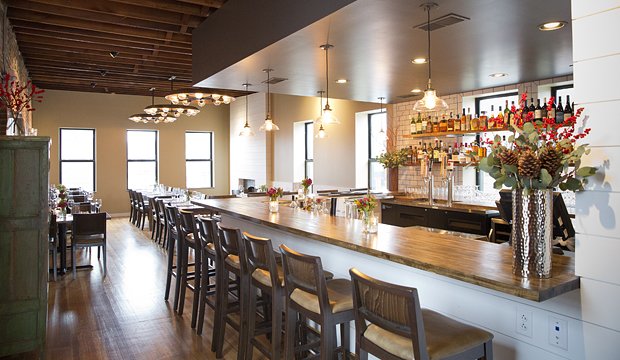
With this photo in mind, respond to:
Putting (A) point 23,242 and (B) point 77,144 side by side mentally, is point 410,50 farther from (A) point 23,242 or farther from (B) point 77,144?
(B) point 77,144

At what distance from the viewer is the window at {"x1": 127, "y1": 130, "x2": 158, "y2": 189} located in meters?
12.7

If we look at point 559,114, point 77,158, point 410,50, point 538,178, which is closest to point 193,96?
point 410,50

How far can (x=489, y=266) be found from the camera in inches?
76.9

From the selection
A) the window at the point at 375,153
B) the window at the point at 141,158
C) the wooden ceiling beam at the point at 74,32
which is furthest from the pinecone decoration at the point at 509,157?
the window at the point at 141,158

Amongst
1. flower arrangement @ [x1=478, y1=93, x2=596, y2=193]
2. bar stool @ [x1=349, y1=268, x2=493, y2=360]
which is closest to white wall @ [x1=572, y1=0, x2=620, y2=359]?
flower arrangement @ [x1=478, y1=93, x2=596, y2=193]

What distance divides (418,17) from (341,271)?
187 centimetres

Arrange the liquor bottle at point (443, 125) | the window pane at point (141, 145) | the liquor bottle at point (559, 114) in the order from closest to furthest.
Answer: the liquor bottle at point (559, 114), the liquor bottle at point (443, 125), the window pane at point (141, 145)

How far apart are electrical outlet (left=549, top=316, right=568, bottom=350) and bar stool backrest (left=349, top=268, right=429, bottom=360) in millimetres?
640

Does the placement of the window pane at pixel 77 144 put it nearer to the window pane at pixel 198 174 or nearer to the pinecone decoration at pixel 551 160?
the window pane at pixel 198 174

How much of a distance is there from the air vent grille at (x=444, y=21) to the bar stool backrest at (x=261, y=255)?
196cm

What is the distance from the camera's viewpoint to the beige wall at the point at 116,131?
11633 millimetres

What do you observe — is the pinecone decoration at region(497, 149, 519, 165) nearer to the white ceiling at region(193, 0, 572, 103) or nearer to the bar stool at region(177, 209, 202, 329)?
the white ceiling at region(193, 0, 572, 103)

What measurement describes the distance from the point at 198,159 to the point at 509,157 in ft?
41.4

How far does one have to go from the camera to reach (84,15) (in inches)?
211
